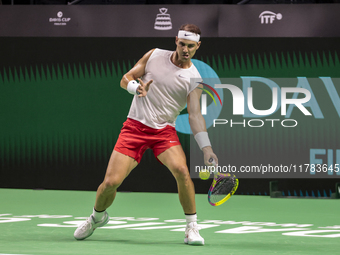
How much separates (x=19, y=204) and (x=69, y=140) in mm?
1927

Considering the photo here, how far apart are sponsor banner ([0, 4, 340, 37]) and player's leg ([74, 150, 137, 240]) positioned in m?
4.66

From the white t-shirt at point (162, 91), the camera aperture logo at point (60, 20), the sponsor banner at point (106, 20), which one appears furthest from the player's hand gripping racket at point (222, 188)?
the camera aperture logo at point (60, 20)

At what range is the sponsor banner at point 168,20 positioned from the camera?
9.10 meters

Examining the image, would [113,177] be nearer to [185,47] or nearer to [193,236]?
[193,236]

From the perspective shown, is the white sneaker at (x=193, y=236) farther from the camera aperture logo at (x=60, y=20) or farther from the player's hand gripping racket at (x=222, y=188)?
the camera aperture logo at (x=60, y=20)

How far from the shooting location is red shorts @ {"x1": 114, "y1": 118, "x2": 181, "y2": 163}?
16.2ft

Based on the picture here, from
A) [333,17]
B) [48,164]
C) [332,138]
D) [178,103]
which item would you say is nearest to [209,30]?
[333,17]

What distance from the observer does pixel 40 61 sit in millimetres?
9625

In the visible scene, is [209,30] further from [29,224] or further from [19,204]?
[29,224]

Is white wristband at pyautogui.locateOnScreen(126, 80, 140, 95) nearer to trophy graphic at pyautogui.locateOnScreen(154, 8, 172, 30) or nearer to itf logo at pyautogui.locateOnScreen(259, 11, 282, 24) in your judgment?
trophy graphic at pyautogui.locateOnScreen(154, 8, 172, 30)

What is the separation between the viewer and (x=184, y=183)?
4.82 meters

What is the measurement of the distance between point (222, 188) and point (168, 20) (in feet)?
15.6

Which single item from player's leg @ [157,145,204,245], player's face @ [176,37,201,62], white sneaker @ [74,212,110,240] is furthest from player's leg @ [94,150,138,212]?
player's face @ [176,37,201,62]

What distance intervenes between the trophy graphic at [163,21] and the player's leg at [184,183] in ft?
15.1
